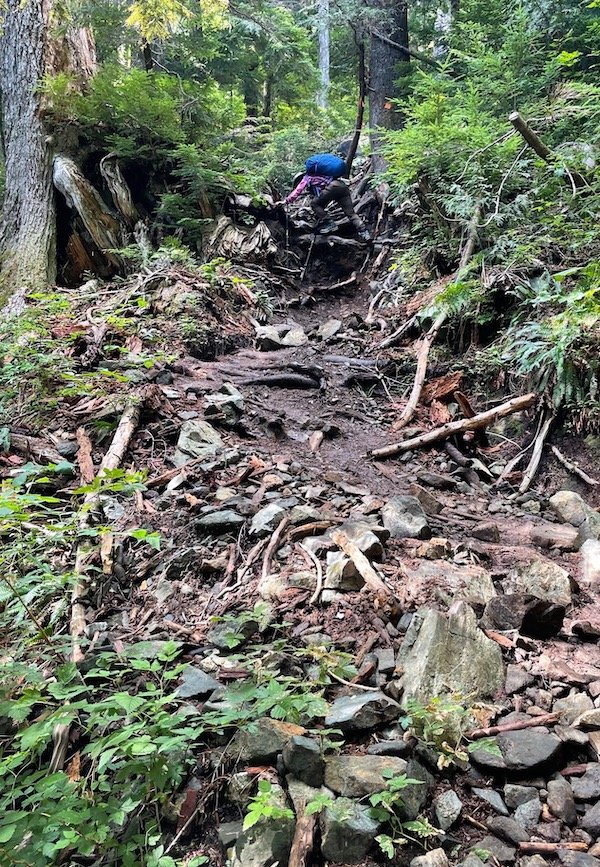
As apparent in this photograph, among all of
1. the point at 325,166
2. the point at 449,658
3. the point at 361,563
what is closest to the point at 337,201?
the point at 325,166

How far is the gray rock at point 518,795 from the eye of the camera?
1.83m

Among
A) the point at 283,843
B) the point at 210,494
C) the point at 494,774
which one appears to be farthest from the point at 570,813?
the point at 210,494

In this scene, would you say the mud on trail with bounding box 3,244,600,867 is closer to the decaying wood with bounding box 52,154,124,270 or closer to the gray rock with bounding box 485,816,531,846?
the gray rock with bounding box 485,816,531,846

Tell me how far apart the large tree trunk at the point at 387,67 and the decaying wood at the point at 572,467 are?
9017mm

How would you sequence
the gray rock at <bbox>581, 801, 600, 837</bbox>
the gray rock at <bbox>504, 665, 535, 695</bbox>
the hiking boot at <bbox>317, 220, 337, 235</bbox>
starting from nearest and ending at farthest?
1. the gray rock at <bbox>581, 801, 600, 837</bbox>
2. the gray rock at <bbox>504, 665, 535, 695</bbox>
3. the hiking boot at <bbox>317, 220, 337, 235</bbox>

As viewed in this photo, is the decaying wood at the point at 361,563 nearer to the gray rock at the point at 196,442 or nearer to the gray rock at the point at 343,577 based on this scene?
the gray rock at the point at 343,577

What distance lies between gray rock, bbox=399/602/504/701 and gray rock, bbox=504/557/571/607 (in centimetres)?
64

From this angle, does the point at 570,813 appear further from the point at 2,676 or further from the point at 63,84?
the point at 63,84

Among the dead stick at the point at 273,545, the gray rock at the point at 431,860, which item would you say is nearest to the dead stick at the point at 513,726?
the gray rock at the point at 431,860

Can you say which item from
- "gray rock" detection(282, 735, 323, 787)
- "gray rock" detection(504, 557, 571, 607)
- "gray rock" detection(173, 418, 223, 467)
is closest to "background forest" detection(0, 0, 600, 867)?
"gray rock" detection(282, 735, 323, 787)

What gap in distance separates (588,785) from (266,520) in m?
2.13

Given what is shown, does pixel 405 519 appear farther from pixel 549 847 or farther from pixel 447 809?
pixel 549 847

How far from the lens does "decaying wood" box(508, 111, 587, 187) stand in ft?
21.2

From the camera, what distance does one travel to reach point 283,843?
169cm
